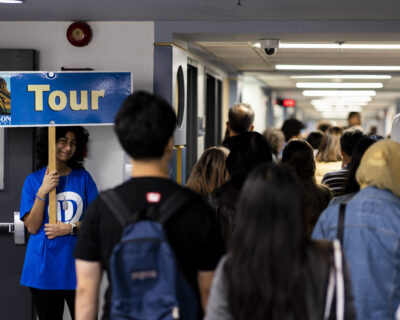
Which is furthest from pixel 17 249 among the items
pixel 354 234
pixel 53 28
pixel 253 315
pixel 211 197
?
pixel 253 315

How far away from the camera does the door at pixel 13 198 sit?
4.50m

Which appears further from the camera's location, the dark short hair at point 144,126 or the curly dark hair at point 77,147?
the curly dark hair at point 77,147

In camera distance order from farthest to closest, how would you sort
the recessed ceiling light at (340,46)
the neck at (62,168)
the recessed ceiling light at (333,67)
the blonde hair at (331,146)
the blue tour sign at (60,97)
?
the recessed ceiling light at (333,67) < the recessed ceiling light at (340,46) < the blonde hair at (331,146) < the blue tour sign at (60,97) < the neck at (62,168)

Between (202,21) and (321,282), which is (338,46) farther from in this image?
(321,282)

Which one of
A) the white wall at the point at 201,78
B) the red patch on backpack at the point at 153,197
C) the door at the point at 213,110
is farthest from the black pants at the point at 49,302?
the door at the point at 213,110

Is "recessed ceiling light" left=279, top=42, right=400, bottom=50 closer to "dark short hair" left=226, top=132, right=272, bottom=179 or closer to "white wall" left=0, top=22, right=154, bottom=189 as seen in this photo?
"white wall" left=0, top=22, right=154, bottom=189

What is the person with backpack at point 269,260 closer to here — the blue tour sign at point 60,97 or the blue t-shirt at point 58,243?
the blue t-shirt at point 58,243

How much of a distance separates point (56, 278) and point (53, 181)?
0.52 metres

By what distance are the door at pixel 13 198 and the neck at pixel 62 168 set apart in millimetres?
1015

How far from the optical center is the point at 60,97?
3.79 metres

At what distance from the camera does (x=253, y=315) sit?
1.71m

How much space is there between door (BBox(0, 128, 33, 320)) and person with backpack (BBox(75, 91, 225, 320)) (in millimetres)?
2604

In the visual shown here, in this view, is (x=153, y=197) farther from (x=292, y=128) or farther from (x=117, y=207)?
(x=292, y=128)

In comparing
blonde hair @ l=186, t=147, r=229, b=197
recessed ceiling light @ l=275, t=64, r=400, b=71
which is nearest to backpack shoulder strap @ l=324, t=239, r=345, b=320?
blonde hair @ l=186, t=147, r=229, b=197
